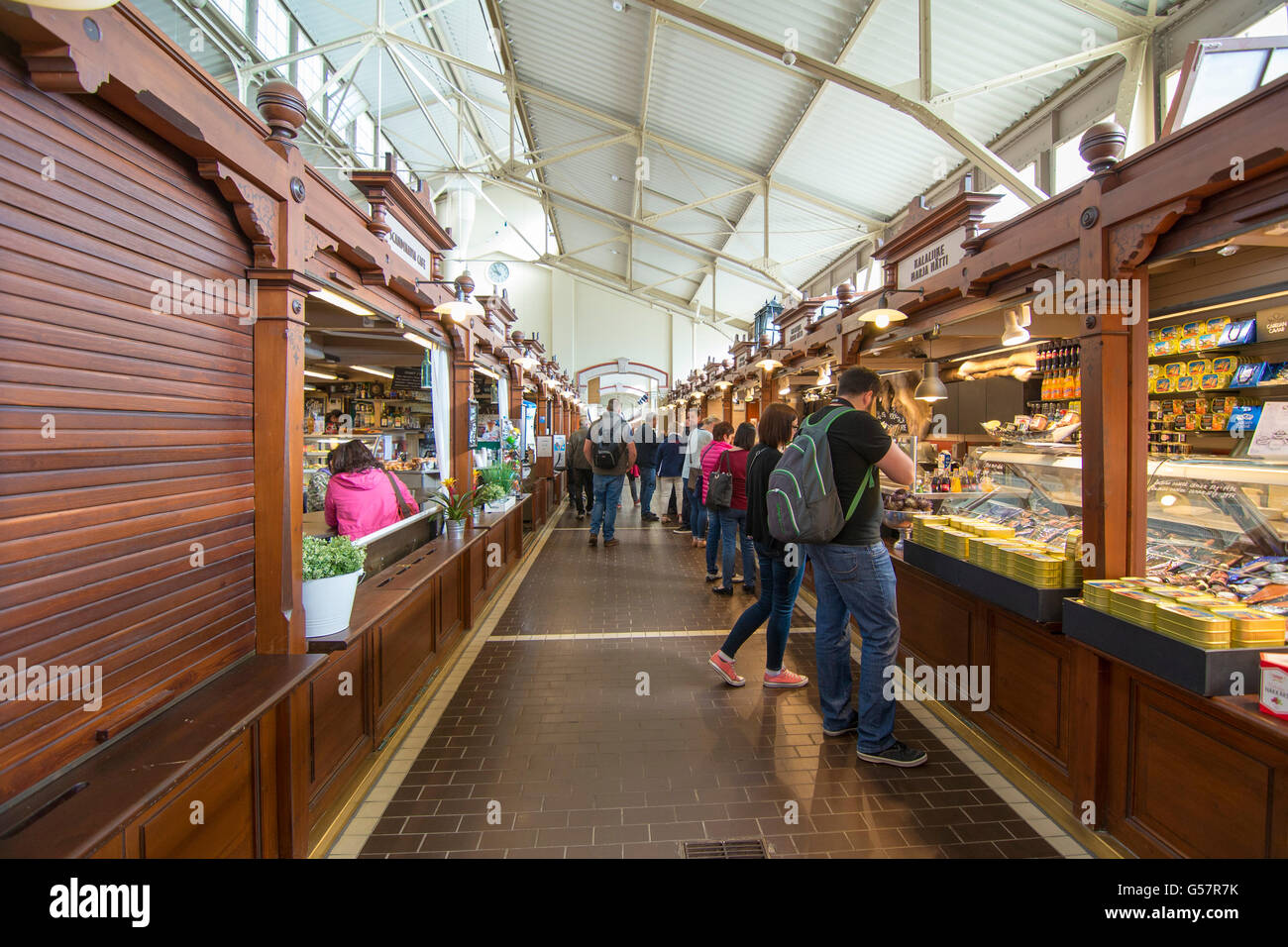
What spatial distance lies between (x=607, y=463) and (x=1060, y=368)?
5306 mm

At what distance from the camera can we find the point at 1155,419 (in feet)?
15.3

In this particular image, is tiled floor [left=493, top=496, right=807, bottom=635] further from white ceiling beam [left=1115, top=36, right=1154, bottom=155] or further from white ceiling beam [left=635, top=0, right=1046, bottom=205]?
white ceiling beam [left=1115, top=36, right=1154, bottom=155]

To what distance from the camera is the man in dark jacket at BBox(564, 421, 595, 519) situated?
32.7 feet

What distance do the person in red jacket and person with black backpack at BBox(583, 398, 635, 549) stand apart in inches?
102

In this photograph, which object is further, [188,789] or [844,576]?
[844,576]

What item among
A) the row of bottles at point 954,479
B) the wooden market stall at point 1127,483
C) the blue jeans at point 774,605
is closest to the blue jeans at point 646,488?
the row of bottles at point 954,479

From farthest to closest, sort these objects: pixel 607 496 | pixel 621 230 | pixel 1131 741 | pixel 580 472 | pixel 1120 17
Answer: pixel 621 230, pixel 580 472, pixel 607 496, pixel 1120 17, pixel 1131 741

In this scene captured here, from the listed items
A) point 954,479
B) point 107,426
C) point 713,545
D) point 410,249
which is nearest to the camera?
point 107,426

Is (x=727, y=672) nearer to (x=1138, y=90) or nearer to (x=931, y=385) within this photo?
(x=931, y=385)

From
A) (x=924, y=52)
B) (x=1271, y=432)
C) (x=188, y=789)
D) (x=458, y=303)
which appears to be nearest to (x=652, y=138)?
(x=924, y=52)

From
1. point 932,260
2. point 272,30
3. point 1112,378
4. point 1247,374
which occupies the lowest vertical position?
point 1112,378

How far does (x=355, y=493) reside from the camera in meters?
3.78

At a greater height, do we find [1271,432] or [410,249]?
[410,249]

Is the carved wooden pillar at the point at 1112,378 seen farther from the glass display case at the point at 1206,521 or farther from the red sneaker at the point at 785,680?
the red sneaker at the point at 785,680
